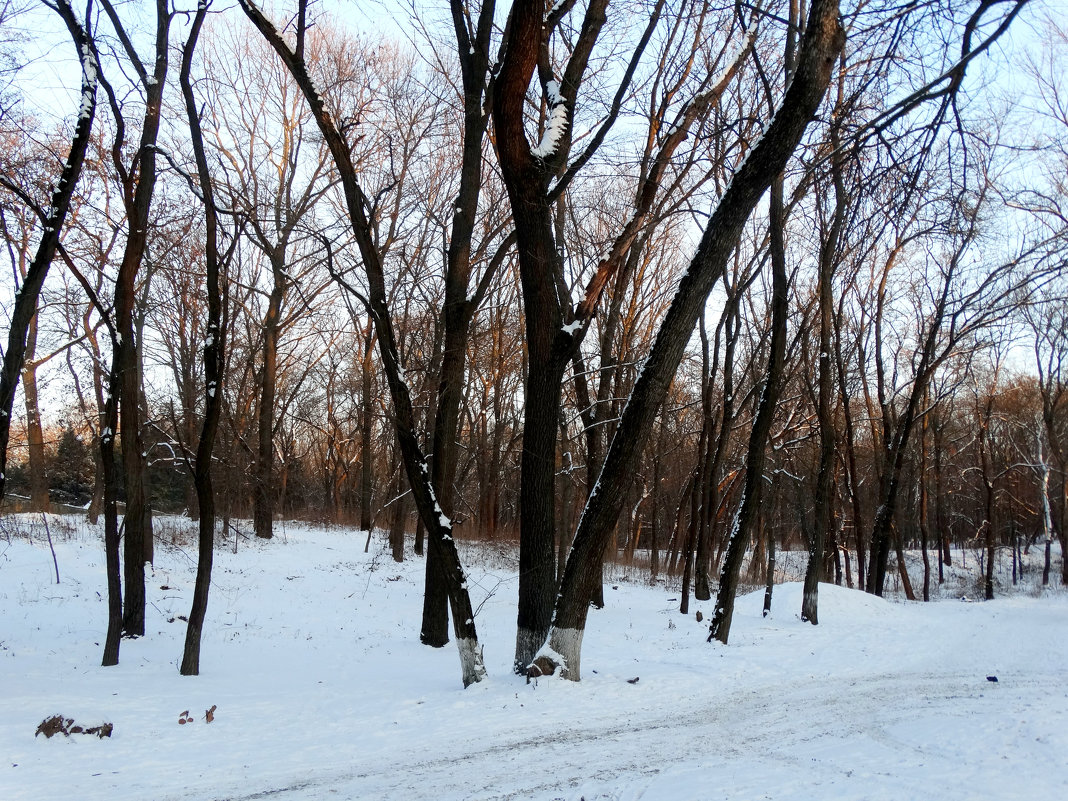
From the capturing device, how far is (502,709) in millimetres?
6004

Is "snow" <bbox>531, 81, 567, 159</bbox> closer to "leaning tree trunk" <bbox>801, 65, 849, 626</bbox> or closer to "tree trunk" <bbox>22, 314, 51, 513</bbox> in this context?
"leaning tree trunk" <bbox>801, 65, 849, 626</bbox>

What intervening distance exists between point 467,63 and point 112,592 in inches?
296

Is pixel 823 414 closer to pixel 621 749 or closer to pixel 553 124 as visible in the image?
pixel 553 124

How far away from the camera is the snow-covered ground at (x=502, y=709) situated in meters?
4.37

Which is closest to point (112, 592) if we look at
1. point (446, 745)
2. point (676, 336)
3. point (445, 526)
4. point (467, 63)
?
point (445, 526)

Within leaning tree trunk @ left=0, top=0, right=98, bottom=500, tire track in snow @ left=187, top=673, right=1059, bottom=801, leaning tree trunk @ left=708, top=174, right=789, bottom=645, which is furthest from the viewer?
leaning tree trunk @ left=708, top=174, right=789, bottom=645

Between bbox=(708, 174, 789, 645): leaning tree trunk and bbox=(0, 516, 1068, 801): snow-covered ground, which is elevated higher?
bbox=(708, 174, 789, 645): leaning tree trunk

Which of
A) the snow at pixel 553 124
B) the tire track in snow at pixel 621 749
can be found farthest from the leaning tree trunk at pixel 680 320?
the snow at pixel 553 124

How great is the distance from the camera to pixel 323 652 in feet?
33.7

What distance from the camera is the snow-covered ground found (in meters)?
4.37

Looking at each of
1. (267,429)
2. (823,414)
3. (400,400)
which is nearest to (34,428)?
(267,429)

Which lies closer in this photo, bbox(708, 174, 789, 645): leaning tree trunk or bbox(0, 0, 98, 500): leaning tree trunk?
bbox(0, 0, 98, 500): leaning tree trunk

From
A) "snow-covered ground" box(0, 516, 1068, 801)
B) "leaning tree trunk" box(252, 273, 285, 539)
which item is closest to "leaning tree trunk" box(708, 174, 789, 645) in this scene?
"snow-covered ground" box(0, 516, 1068, 801)

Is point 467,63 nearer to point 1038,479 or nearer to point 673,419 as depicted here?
point 673,419
